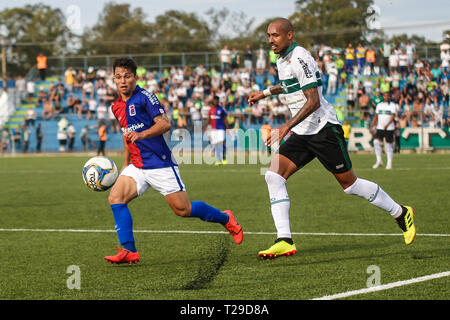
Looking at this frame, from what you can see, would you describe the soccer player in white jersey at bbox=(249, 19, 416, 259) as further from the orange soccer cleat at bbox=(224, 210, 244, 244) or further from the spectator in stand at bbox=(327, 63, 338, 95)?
the spectator in stand at bbox=(327, 63, 338, 95)

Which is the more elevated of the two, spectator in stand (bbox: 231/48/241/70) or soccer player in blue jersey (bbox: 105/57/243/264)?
spectator in stand (bbox: 231/48/241/70)

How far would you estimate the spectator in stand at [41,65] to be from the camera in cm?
4325

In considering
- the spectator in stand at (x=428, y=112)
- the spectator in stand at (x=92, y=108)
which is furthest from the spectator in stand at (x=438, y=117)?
the spectator in stand at (x=92, y=108)

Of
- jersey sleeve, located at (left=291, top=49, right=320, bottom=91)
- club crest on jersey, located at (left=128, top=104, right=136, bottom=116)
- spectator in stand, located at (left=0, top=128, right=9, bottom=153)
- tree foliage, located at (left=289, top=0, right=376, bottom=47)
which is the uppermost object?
tree foliage, located at (left=289, top=0, right=376, bottom=47)

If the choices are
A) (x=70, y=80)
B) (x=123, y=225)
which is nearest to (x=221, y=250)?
(x=123, y=225)

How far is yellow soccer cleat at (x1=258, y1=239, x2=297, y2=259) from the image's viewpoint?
6.80 meters

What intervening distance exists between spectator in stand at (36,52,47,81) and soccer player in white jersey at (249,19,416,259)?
38.5m

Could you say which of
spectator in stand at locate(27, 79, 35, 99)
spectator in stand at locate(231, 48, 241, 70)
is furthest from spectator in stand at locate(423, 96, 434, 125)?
spectator in stand at locate(27, 79, 35, 99)

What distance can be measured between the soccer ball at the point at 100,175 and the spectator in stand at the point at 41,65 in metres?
37.9

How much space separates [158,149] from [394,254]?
8.67 ft

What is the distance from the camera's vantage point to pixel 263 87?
38562 mm

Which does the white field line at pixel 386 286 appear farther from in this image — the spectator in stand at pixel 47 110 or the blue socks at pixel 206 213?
the spectator in stand at pixel 47 110

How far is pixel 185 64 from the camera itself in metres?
42.3
